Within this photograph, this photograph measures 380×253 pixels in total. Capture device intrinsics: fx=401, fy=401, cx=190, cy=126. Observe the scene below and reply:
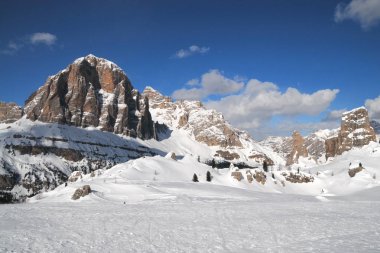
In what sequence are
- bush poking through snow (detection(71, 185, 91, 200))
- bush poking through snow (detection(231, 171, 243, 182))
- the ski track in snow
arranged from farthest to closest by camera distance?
bush poking through snow (detection(231, 171, 243, 182)) → bush poking through snow (detection(71, 185, 91, 200)) → the ski track in snow

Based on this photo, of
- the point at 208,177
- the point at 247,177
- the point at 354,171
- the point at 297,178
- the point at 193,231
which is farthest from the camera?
the point at 297,178

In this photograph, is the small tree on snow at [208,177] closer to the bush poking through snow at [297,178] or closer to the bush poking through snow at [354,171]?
the bush poking through snow at [297,178]

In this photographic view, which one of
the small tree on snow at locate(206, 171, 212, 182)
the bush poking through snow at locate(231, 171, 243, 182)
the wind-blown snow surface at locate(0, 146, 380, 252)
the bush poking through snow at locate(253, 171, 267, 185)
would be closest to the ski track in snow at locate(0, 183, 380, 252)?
the wind-blown snow surface at locate(0, 146, 380, 252)

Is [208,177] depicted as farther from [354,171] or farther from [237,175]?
[354,171]

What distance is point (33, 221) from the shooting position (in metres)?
34.2

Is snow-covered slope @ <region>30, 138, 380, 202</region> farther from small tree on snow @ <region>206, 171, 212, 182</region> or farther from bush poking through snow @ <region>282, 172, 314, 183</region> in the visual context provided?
small tree on snow @ <region>206, 171, 212, 182</region>

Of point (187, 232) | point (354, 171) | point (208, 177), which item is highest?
point (354, 171)

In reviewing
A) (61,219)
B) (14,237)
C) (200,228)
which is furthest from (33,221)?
(200,228)

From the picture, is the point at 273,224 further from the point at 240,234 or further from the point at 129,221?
the point at 129,221

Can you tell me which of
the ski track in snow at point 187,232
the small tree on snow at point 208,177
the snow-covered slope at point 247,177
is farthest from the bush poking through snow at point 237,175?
the ski track in snow at point 187,232

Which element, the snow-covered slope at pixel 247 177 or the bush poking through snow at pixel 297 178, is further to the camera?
the bush poking through snow at pixel 297 178

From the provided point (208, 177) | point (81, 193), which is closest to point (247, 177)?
point (208, 177)

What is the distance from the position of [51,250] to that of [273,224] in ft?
65.1

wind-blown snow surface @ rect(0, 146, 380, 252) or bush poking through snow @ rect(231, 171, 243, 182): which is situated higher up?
bush poking through snow @ rect(231, 171, 243, 182)
